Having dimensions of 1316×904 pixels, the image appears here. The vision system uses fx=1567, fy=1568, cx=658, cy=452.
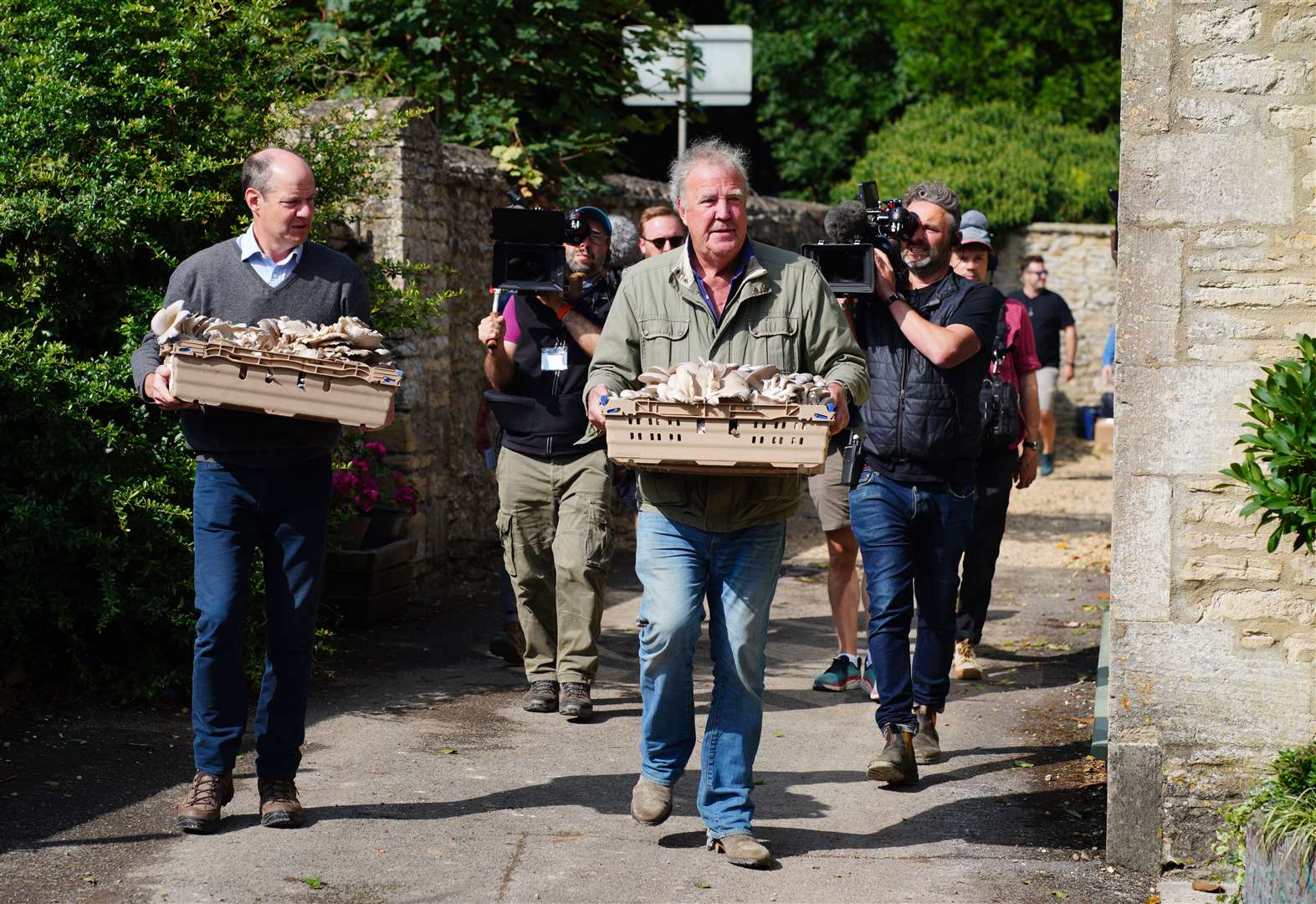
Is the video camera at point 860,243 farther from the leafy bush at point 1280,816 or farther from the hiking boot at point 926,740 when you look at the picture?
the leafy bush at point 1280,816

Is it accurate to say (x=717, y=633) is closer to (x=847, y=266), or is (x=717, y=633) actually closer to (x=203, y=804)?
(x=847, y=266)

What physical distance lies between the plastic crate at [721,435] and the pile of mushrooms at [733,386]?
1.0 inches

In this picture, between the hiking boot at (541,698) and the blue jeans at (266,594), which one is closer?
the blue jeans at (266,594)

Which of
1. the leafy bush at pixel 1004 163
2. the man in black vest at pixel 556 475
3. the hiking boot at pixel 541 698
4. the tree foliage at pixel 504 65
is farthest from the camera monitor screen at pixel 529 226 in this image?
the leafy bush at pixel 1004 163

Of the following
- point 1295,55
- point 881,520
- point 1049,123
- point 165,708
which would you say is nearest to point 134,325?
point 165,708

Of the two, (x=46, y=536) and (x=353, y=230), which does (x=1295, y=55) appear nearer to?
(x=46, y=536)

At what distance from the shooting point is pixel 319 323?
4.83m

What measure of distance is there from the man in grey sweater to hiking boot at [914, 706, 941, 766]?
7.68 ft

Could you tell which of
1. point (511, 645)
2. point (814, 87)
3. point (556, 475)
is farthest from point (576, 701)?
point (814, 87)

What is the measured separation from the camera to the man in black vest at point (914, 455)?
5.57 meters

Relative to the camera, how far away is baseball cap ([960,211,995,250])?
7090 mm

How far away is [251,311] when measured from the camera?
4777mm

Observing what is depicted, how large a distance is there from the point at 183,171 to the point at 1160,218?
3754 millimetres

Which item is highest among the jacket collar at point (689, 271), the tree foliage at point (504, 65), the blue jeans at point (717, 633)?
the tree foliage at point (504, 65)
